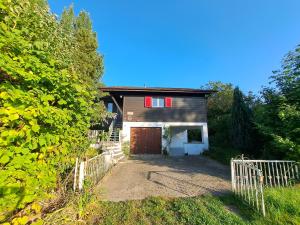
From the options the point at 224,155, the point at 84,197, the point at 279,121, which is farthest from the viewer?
the point at 224,155

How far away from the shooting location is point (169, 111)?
16.1m

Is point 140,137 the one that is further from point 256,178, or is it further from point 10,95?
point 10,95

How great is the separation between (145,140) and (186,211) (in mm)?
11167

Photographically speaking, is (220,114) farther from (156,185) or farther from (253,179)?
(253,179)

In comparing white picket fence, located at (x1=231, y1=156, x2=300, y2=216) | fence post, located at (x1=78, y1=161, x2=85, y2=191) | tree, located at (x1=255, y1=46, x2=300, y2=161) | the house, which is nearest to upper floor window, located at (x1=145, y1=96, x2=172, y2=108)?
the house

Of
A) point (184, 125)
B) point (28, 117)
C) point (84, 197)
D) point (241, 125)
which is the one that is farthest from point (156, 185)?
point (184, 125)

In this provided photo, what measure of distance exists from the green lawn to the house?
33.9 ft

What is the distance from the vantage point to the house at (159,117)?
15406mm

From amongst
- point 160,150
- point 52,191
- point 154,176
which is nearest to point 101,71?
point 160,150

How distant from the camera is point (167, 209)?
4.53 meters

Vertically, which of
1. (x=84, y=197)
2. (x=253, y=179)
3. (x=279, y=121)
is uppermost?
(x=279, y=121)

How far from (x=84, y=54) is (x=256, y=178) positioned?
18.4 metres

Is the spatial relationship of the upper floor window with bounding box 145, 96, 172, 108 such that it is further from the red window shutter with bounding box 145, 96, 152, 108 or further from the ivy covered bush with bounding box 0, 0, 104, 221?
the ivy covered bush with bounding box 0, 0, 104, 221

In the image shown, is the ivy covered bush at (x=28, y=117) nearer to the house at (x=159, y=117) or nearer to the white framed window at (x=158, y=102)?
the house at (x=159, y=117)
